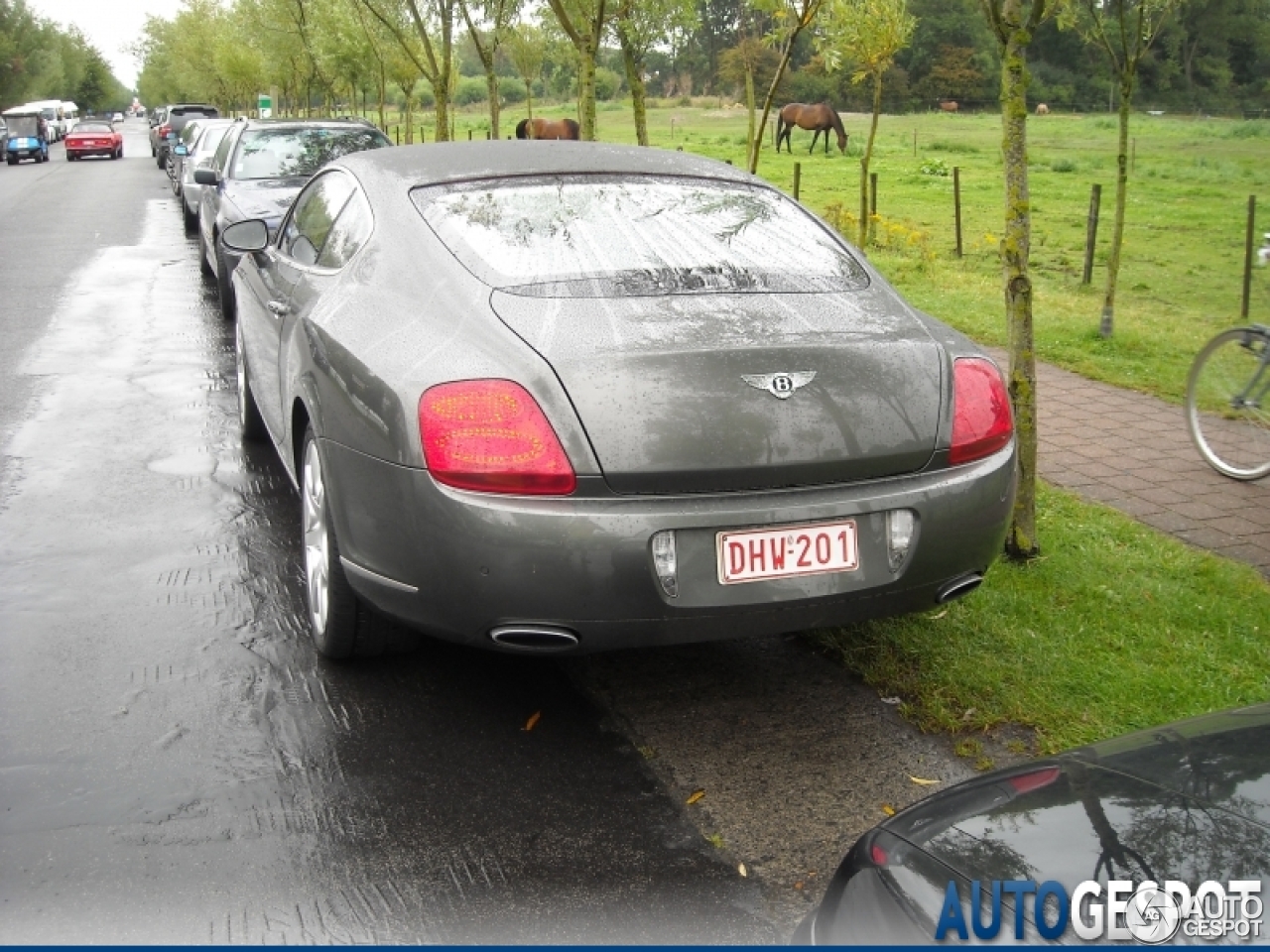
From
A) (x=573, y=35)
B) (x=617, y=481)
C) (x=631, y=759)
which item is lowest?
(x=631, y=759)

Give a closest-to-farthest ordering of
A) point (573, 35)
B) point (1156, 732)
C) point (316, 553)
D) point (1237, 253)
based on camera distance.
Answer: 1. point (1156, 732)
2. point (316, 553)
3. point (573, 35)
4. point (1237, 253)

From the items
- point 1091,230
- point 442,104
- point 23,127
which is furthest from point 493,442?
point 23,127

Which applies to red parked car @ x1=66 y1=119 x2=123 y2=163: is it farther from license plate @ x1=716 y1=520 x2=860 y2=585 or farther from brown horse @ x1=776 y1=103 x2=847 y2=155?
license plate @ x1=716 y1=520 x2=860 y2=585

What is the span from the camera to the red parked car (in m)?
46.8

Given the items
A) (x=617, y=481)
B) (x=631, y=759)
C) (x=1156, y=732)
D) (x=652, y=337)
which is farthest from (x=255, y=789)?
(x=1156, y=732)

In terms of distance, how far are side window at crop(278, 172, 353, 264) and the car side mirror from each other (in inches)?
3.5

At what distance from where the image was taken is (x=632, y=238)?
4.01m

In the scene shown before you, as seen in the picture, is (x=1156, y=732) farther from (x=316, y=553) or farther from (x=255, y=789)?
(x=316, y=553)

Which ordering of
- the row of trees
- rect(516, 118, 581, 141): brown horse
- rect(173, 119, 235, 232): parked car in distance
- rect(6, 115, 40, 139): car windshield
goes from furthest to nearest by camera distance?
the row of trees → rect(6, 115, 40, 139): car windshield → rect(516, 118, 581, 141): brown horse → rect(173, 119, 235, 232): parked car in distance

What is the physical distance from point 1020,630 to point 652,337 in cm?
176

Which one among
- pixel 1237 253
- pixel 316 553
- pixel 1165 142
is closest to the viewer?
pixel 316 553

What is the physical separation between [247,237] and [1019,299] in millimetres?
3279

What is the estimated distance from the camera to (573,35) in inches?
464

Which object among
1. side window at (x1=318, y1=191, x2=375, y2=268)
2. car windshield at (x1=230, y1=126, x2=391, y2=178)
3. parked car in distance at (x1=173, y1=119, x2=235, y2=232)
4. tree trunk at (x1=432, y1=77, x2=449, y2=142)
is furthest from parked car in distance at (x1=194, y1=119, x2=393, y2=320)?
tree trunk at (x1=432, y1=77, x2=449, y2=142)
